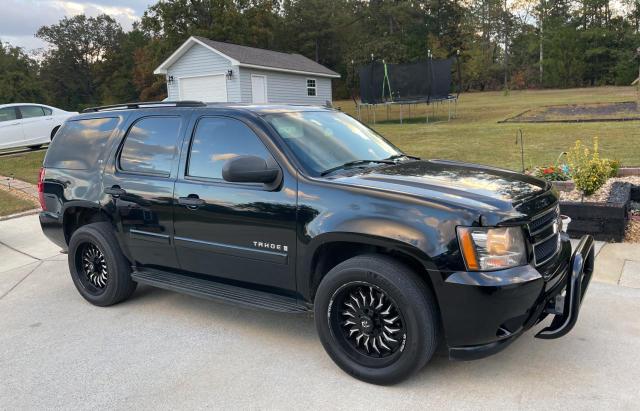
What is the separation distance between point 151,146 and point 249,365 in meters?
2.02

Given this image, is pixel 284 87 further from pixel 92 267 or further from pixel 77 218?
pixel 92 267

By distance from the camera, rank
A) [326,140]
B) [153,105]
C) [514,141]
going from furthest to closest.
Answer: [514,141] → [153,105] → [326,140]

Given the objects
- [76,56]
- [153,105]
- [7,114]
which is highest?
[76,56]

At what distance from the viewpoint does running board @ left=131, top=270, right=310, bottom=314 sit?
366cm

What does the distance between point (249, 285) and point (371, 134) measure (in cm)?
178

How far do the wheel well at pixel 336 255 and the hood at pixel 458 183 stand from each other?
0.39 m

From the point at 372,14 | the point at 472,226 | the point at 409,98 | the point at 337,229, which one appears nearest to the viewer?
the point at 472,226

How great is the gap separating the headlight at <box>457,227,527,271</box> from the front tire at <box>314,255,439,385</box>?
0.35m

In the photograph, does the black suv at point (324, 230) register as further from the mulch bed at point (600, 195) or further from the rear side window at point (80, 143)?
the mulch bed at point (600, 195)

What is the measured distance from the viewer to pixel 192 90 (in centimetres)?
2534

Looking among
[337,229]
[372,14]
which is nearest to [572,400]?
[337,229]

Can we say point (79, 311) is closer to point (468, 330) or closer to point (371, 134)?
point (371, 134)

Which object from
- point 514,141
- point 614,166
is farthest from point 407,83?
point 614,166

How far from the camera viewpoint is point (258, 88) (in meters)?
24.8
